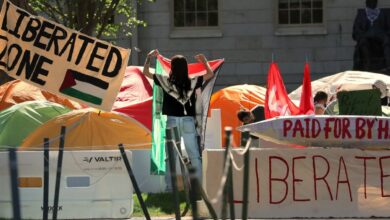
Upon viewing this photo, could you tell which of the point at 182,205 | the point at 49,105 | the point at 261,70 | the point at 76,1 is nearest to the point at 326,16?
the point at 261,70

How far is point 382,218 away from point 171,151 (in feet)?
10.2

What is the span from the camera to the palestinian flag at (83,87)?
9797 millimetres

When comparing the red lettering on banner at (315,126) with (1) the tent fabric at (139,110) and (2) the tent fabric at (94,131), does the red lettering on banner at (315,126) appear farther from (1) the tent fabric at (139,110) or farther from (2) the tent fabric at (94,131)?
(1) the tent fabric at (139,110)

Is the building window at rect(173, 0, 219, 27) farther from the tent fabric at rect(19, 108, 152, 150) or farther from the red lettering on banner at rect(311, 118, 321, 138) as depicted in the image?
the red lettering on banner at rect(311, 118, 321, 138)

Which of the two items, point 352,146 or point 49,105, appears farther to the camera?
point 49,105

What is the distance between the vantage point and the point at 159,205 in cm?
1069

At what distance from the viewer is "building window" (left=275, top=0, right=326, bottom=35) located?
2341 centimetres

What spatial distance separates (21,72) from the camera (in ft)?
32.9

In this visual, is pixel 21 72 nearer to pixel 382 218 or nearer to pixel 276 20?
pixel 382 218

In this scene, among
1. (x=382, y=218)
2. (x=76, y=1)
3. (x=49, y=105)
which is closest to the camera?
(x=382, y=218)

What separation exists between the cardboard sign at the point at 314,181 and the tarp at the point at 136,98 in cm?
392

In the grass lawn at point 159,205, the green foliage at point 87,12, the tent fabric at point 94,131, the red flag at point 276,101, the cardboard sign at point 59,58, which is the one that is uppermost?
the green foliage at point 87,12

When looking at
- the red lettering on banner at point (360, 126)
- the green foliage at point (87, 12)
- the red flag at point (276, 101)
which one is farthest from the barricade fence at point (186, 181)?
the green foliage at point (87, 12)

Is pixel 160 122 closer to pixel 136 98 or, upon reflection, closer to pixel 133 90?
pixel 136 98
